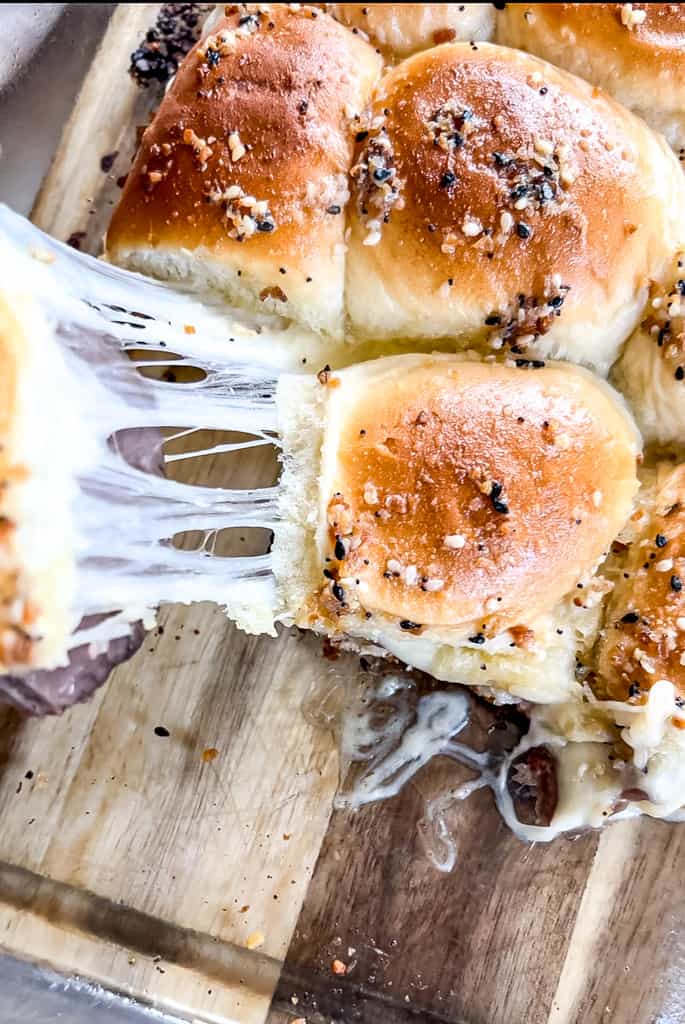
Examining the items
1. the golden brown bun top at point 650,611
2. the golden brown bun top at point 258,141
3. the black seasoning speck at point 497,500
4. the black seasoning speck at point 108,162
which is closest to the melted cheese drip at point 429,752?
the golden brown bun top at point 650,611

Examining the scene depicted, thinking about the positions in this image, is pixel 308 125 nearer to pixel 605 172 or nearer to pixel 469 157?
pixel 469 157

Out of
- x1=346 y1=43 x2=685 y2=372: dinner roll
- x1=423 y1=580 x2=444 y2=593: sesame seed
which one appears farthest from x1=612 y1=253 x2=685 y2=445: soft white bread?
x1=423 y1=580 x2=444 y2=593: sesame seed

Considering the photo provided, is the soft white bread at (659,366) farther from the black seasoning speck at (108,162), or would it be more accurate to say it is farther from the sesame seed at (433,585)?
the black seasoning speck at (108,162)

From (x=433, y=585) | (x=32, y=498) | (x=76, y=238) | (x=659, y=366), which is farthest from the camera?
(x=76, y=238)

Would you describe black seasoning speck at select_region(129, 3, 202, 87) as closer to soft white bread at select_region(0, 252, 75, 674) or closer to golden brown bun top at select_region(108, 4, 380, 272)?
golden brown bun top at select_region(108, 4, 380, 272)

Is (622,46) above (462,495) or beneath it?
above

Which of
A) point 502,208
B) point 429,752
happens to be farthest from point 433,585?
point 502,208

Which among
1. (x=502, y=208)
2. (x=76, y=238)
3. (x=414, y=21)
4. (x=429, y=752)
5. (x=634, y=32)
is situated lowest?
(x=429, y=752)

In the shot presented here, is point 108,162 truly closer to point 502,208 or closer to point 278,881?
point 502,208
